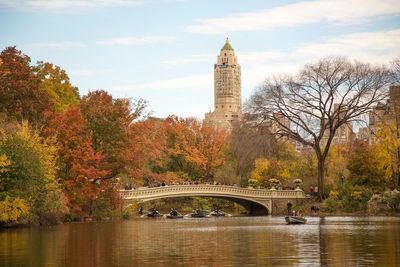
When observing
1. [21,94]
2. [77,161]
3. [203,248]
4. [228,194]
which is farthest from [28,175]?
[228,194]

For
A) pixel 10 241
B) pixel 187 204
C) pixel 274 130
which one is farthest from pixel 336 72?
pixel 10 241

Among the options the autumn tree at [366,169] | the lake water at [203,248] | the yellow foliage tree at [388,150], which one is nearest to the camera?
the lake water at [203,248]

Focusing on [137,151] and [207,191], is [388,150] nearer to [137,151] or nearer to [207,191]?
[207,191]

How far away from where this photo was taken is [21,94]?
61.7 meters

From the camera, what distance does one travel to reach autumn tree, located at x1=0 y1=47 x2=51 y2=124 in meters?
61.3

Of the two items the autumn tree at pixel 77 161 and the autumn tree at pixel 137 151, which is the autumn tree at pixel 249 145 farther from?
the autumn tree at pixel 77 161

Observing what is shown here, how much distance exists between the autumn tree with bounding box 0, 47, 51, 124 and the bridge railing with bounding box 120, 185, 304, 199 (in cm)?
955

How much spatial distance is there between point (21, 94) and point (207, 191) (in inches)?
807

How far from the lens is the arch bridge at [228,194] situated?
70188mm

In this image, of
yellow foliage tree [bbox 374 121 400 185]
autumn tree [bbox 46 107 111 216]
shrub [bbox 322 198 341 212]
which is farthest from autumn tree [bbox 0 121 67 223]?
yellow foliage tree [bbox 374 121 400 185]

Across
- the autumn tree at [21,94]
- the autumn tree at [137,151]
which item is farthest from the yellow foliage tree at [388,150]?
the autumn tree at [21,94]

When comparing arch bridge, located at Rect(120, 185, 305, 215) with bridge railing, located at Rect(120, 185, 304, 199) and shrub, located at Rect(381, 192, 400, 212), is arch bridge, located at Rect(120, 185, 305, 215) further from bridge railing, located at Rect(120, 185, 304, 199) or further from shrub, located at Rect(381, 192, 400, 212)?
shrub, located at Rect(381, 192, 400, 212)

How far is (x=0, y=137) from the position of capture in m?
51.0

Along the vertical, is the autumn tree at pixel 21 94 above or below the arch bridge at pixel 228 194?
above
